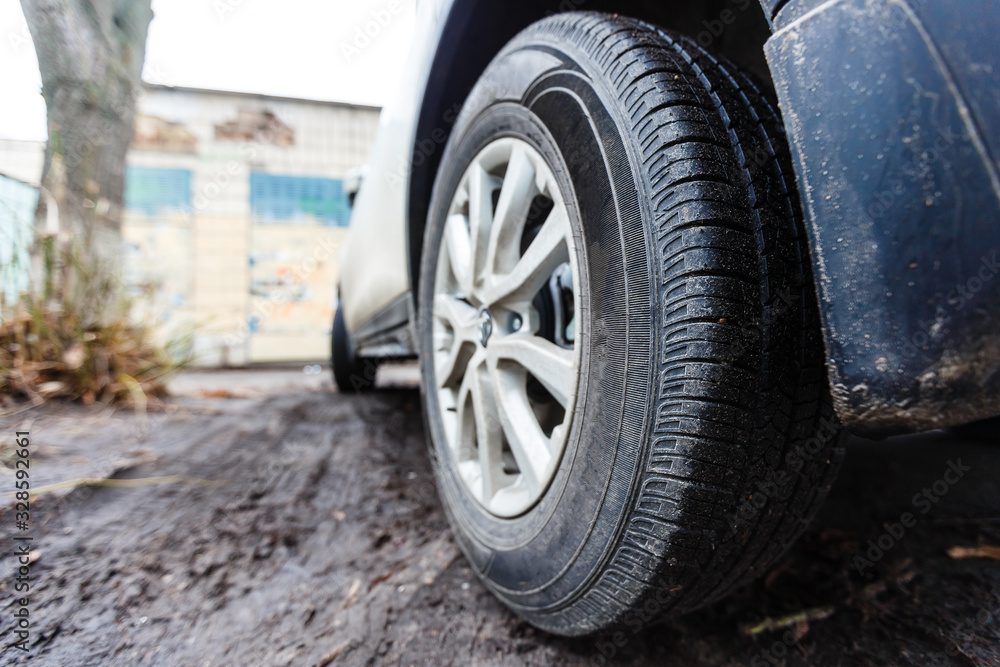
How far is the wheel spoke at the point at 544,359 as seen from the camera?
0.79m

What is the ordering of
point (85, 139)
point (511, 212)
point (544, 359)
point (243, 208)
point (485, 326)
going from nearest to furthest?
point (544, 359) < point (511, 212) < point (485, 326) < point (85, 139) < point (243, 208)

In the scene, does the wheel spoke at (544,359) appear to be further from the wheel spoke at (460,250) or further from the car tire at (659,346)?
the wheel spoke at (460,250)

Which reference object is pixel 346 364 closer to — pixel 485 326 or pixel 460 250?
pixel 460 250

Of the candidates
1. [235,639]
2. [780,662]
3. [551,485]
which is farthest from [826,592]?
[235,639]

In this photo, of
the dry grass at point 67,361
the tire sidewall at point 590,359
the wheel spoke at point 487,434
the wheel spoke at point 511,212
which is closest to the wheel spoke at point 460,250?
the wheel spoke at point 511,212

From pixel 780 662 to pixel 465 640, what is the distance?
52cm

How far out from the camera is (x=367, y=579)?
1062 mm

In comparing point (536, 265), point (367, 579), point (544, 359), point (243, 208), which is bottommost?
point (367, 579)

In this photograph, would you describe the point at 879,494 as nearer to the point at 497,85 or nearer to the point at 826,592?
the point at 826,592

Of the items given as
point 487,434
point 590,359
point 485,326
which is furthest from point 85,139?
point 590,359

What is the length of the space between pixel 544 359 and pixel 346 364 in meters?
3.14

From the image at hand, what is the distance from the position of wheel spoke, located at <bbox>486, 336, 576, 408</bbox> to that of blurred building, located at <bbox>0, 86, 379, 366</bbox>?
738cm

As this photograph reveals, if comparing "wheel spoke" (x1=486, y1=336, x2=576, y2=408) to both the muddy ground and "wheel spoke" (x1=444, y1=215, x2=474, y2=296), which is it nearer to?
"wheel spoke" (x1=444, y1=215, x2=474, y2=296)

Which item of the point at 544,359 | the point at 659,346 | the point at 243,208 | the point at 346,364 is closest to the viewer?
the point at 659,346
